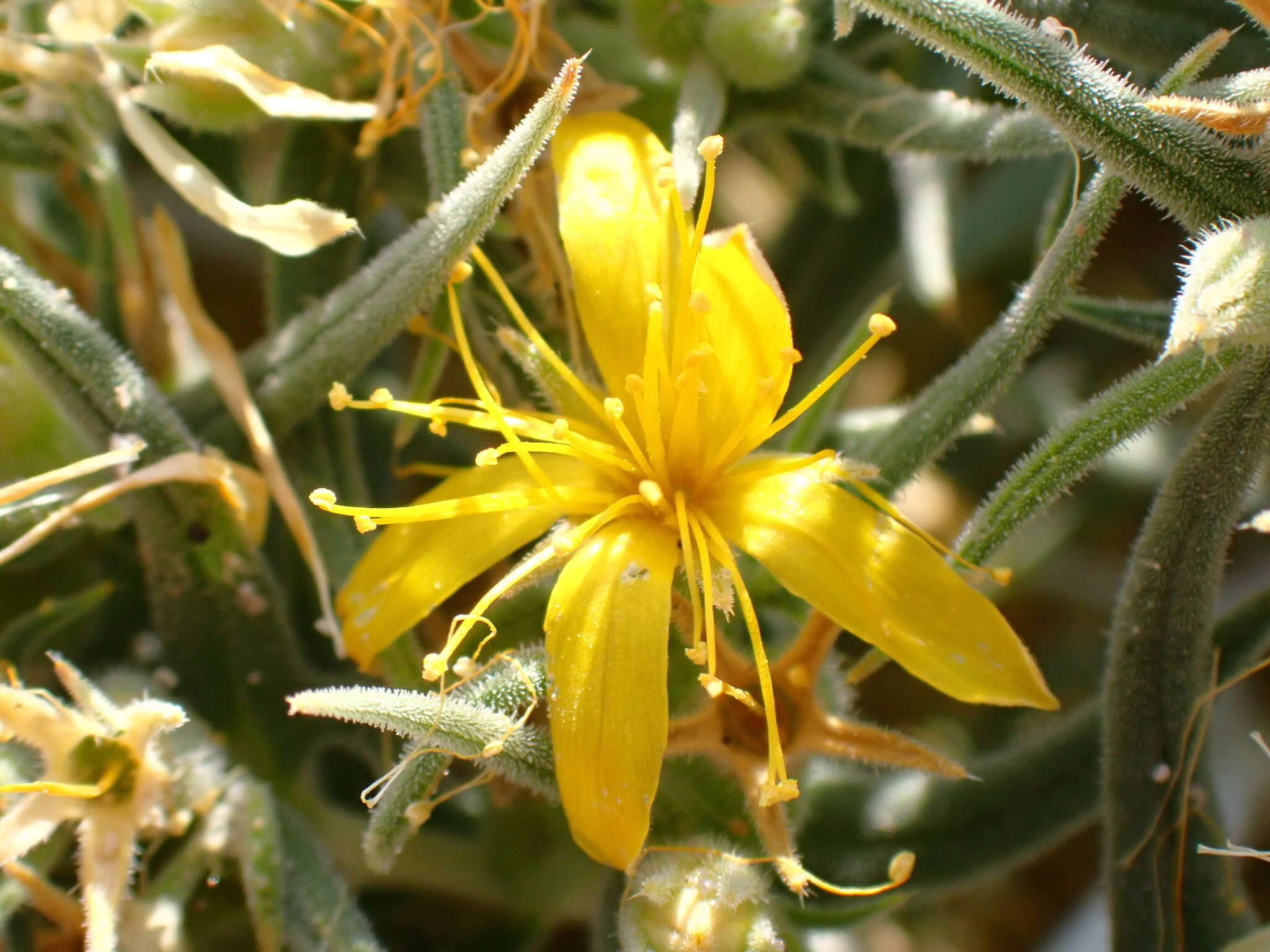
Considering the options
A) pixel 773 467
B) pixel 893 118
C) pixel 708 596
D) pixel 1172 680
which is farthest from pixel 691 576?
pixel 893 118

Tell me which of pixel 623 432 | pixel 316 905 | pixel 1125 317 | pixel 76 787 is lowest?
pixel 316 905

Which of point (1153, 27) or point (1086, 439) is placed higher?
point (1153, 27)

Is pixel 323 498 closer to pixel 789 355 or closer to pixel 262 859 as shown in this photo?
pixel 262 859

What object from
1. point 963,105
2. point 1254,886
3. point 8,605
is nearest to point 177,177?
point 8,605

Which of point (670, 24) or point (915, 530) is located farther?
point (670, 24)

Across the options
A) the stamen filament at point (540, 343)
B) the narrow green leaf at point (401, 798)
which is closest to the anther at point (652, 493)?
the stamen filament at point (540, 343)

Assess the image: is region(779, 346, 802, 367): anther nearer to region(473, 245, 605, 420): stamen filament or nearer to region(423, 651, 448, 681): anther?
region(473, 245, 605, 420): stamen filament

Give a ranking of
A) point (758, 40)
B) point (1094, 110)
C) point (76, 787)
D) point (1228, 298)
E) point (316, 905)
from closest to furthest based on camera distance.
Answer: point (1228, 298) < point (1094, 110) < point (76, 787) < point (316, 905) < point (758, 40)

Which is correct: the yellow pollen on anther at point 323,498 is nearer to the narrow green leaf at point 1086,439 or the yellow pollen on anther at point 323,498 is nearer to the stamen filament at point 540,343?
the stamen filament at point 540,343

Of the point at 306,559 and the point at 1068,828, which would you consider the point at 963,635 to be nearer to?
the point at 1068,828
